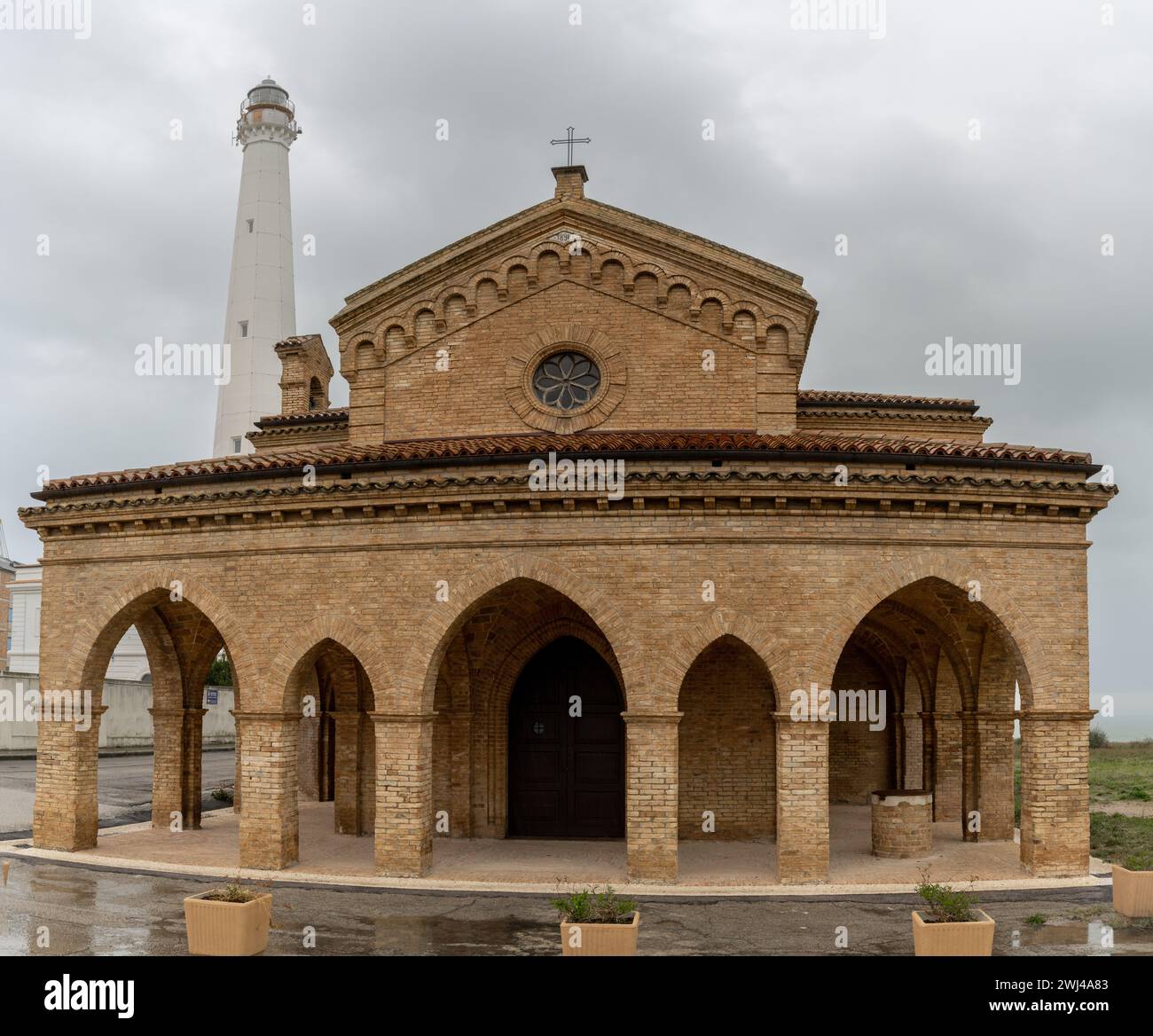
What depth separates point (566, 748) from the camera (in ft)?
56.0

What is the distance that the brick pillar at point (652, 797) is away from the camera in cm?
1317

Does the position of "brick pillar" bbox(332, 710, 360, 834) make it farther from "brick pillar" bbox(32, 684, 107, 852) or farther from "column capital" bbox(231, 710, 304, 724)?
"brick pillar" bbox(32, 684, 107, 852)

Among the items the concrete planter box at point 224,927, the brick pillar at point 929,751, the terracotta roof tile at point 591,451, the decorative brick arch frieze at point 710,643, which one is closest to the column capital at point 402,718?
the decorative brick arch frieze at point 710,643

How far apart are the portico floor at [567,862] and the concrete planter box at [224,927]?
3413 mm

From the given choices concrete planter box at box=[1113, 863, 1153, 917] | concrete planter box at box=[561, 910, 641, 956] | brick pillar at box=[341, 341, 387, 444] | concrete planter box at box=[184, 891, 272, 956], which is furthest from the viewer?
brick pillar at box=[341, 341, 387, 444]

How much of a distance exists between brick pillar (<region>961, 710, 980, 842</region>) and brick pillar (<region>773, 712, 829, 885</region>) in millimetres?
4917

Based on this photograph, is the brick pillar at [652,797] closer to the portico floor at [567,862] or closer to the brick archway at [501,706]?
the portico floor at [567,862]

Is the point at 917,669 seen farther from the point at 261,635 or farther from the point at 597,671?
the point at 261,635

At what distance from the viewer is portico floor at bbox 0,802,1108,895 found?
13273 millimetres

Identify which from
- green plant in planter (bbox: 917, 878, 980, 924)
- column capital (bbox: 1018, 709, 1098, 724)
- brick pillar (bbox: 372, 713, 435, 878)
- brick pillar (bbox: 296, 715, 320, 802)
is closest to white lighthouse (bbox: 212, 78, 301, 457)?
brick pillar (bbox: 296, 715, 320, 802)

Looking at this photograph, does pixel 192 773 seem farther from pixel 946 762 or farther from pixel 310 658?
pixel 946 762

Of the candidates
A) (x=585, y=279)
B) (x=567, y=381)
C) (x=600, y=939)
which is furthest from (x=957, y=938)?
(x=585, y=279)

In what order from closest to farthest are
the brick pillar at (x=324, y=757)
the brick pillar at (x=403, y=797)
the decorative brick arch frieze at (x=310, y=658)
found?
the brick pillar at (x=403, y=797), the decorative brick arch frieze at (x=310, y=658), the brick pillar at (x=324, y=757)
